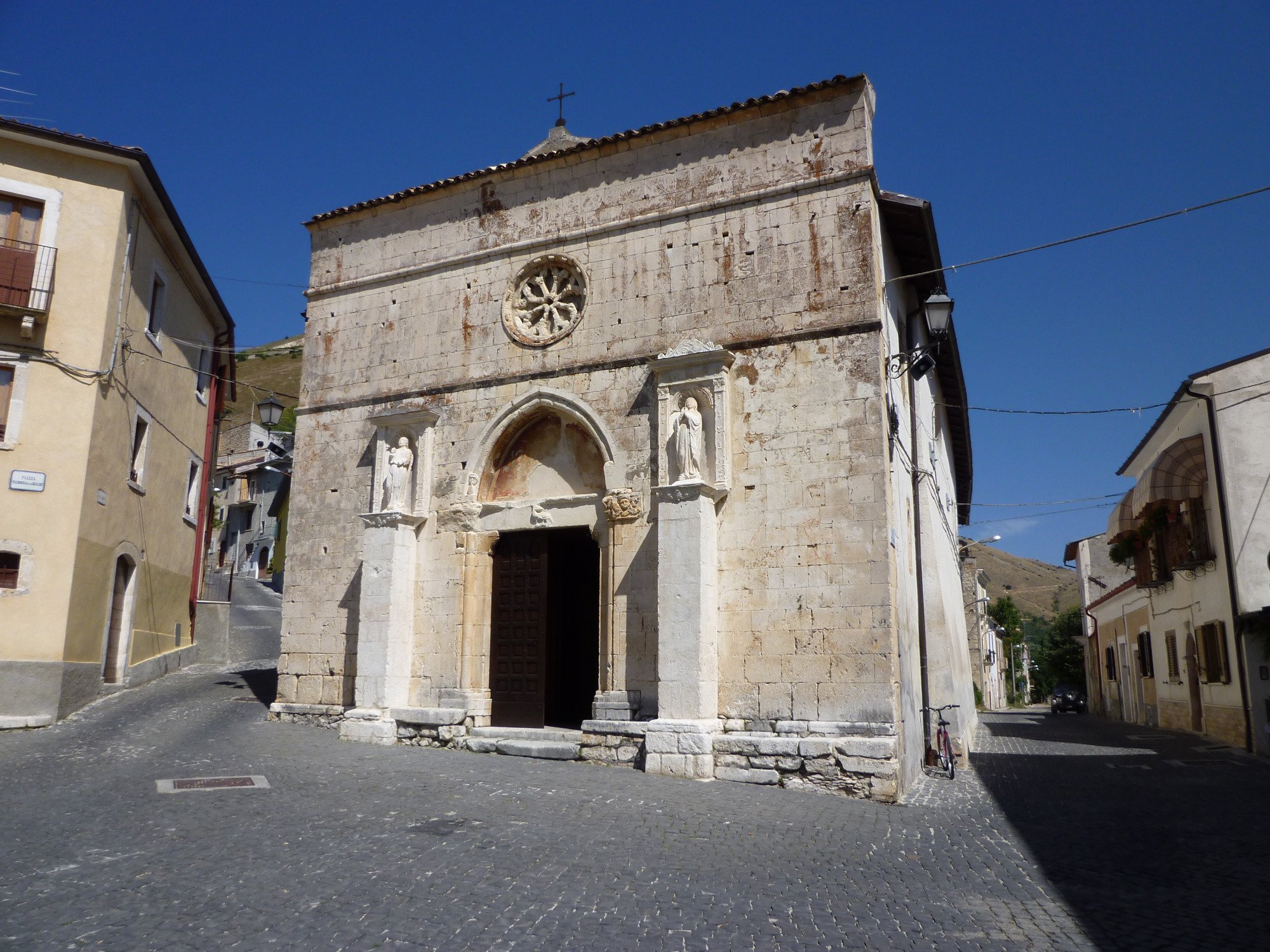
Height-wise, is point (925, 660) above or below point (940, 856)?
above

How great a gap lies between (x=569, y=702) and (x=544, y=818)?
6.93 metres

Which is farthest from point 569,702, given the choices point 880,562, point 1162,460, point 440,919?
point 1162,460

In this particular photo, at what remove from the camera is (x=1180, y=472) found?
17812 millimetres

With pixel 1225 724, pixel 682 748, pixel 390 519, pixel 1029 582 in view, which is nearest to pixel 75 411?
pixel 390 519

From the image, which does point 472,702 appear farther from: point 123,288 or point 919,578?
point 123,288

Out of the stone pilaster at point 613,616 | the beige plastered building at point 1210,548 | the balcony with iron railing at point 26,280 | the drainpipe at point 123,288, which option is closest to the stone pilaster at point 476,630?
the stone pilaster at point 613,616

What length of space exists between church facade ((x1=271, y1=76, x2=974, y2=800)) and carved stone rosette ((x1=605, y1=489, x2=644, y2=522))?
1.4 inches

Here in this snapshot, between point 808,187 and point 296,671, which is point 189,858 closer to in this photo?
point 296,671

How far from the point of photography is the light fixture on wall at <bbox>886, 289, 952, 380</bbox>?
37.3ft

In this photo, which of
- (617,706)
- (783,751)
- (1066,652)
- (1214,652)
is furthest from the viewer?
(1066,652)

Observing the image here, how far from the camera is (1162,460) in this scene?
60.2 ft

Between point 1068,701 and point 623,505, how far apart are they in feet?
115

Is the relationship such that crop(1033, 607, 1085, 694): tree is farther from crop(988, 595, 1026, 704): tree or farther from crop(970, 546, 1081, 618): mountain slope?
crop(970, 546, 1081, 618): mountain slope

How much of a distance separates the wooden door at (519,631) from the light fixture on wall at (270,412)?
7.51m
